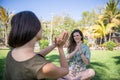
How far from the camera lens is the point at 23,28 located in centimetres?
131

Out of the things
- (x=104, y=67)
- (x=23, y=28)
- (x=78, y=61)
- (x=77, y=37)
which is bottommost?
(x=104, y=67)

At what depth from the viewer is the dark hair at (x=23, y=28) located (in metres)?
1.31

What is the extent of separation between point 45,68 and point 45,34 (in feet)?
111

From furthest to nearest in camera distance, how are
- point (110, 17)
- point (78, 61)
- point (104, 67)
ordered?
point (110, 17)
point (104, 67)
point (78, 61)

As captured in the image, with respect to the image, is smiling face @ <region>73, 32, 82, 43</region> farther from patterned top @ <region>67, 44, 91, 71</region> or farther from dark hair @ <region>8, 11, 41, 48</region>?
dark hair @ <region>8, 11, 41, 48</region>

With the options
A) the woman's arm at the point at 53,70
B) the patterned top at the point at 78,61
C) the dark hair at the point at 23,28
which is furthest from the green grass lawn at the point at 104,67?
the dark hair at the point at 23,28

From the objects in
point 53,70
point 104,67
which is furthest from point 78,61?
point 104,67

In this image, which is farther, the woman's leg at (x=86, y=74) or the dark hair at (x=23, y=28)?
the woman's leg at (x=86, y=74)

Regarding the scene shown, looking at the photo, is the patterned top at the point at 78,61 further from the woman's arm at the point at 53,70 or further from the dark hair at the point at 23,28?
the dark hair at the point at 23,28

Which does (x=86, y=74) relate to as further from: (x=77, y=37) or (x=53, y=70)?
(x=53, y=70)

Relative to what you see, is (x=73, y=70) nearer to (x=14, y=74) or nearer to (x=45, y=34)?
(x=14, y=74)

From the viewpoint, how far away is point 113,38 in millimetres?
34969

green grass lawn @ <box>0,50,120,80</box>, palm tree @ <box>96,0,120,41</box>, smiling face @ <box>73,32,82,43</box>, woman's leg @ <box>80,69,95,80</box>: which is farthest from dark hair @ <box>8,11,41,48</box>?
palm tree @ <box>96,0,120,41</box>

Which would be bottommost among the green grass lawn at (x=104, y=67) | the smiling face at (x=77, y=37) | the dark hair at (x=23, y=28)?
the green grass lawn at (x=104, y=67)
